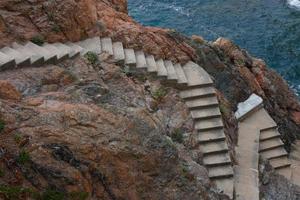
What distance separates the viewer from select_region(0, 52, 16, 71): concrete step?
14617mm

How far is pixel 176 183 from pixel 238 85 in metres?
9.12

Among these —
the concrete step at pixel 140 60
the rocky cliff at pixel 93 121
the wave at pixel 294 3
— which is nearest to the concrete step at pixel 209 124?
the rocky cliff at pixel 93 121

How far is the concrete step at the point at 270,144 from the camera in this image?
20875 millimetres

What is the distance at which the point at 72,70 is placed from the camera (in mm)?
16000

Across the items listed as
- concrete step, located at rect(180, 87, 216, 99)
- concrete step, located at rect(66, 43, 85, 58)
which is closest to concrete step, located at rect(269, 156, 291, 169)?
concrete step, located at rect(180, 87, 216, 99)

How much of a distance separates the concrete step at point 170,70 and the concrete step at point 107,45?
2314 mm

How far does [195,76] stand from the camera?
62.3 ft

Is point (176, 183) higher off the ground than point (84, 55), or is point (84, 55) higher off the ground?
point (84, 55)

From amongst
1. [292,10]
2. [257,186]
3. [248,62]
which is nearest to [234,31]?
[292,10]

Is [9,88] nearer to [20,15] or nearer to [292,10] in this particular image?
[20,15]

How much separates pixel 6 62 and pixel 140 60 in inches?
210

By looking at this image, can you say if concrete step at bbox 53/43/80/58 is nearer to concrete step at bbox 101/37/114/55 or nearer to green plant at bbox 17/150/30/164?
concrete step at bbox 101/37/114/55

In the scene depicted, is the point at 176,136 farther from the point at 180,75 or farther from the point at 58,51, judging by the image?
the point at 58,51

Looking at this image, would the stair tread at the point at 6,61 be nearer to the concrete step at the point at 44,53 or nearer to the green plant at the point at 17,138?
the concrete step at the point at 44,53
